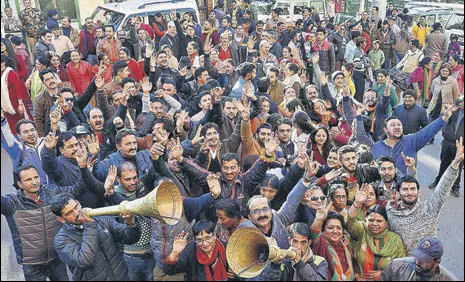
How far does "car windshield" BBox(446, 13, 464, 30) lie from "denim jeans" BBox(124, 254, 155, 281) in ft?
29.4

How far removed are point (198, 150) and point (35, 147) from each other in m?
1.43

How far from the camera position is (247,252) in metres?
3.21

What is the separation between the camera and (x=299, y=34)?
965cm

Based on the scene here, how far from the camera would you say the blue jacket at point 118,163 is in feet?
13.5

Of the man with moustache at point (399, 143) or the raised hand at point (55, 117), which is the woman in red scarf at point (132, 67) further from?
the man with moustache at point (399, 143)

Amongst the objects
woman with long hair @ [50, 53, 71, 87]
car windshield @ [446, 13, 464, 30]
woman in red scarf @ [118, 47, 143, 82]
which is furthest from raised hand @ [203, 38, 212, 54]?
car windshield @ [446, 13, 464, 30]

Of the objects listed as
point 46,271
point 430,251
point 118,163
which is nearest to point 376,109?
point 430,251

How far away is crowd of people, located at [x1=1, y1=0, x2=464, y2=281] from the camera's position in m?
3.28

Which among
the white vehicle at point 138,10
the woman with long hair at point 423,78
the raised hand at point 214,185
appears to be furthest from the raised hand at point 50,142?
the white vehicle at point 138,10

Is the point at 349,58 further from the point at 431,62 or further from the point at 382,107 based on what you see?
the point at 382,107

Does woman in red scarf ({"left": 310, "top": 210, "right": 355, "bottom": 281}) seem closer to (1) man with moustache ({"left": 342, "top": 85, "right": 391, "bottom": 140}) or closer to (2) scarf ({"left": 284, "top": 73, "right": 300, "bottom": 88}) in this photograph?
(1) man with moustache ({"left": 342, "top": 85, "right": 391, "bottom": 140})

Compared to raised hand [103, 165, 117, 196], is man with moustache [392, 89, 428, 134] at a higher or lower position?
lower

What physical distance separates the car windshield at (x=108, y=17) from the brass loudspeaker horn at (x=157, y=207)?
7417 millimetres

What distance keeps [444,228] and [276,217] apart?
8.31 ft
